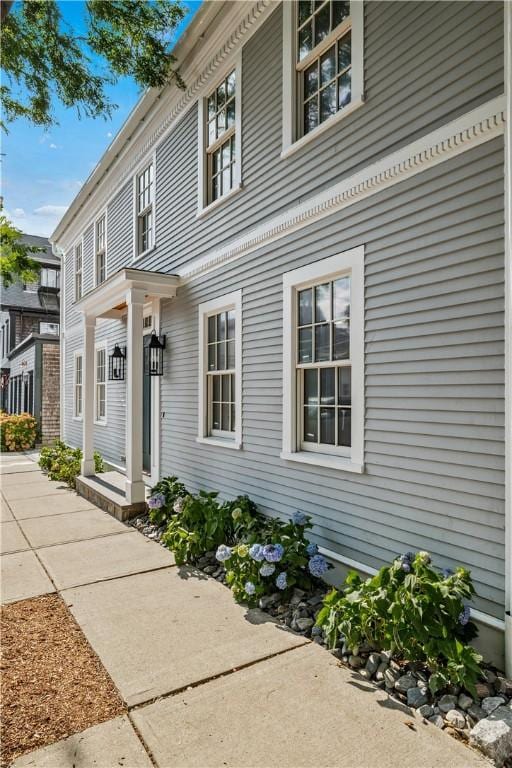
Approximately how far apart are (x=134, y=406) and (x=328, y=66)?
423cm

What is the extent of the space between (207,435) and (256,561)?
2435mm

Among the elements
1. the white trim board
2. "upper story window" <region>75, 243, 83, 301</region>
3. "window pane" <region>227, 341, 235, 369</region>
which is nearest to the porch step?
"window pane" <region>227, 341, 235, 369</region>

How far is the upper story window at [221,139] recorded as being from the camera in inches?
203

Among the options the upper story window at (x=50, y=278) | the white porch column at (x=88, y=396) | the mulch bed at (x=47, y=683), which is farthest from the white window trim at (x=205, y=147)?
the upper story window at (x=50, y=278)

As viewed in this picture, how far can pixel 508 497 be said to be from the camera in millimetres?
2521

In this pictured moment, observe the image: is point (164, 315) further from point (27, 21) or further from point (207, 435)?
point (27, 21)

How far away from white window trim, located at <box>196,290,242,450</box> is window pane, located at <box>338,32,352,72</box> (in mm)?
2268

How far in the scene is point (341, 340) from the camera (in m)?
3.87

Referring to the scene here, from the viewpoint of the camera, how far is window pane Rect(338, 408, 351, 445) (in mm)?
3836

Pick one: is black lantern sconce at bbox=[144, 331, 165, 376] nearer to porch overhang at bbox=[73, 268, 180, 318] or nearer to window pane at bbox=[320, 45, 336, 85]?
porch overhang at bbox=[73, 268, 180, 318]

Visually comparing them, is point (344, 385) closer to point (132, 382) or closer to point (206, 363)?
point (206, 363)

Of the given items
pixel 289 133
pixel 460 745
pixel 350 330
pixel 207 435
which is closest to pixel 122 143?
pixel 289 133

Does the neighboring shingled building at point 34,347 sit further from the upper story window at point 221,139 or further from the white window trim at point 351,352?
the white window trim at point 351,352

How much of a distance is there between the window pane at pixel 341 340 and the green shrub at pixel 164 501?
2555mm
